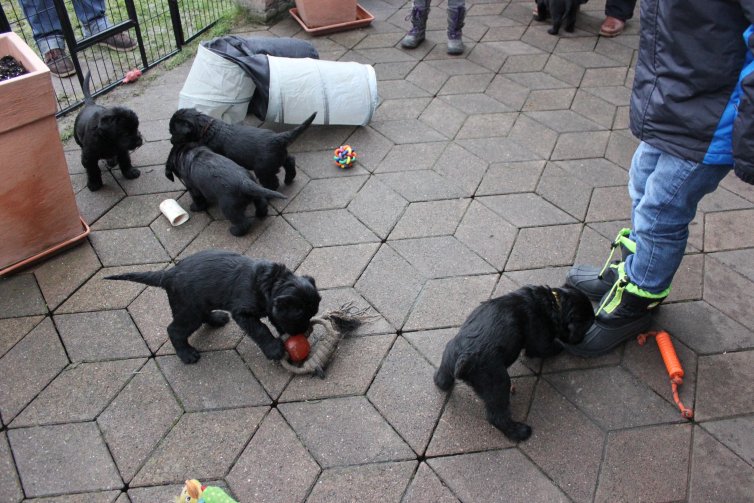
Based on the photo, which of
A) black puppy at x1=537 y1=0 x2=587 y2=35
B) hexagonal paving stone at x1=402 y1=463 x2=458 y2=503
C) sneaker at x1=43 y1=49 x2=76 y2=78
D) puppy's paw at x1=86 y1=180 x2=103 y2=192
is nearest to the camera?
hexagonal paving stone at x1=402 y1=463 x2=458 y2=503

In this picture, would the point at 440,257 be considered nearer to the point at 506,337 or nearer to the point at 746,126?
the point at 506,337

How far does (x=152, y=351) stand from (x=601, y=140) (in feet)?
11.4

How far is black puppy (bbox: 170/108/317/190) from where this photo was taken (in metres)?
3.81

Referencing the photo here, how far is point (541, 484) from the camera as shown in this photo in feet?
8.37

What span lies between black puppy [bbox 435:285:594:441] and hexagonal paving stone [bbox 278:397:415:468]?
1.20 feet

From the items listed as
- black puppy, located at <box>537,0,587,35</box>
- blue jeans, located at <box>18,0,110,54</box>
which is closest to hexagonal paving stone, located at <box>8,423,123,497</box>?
blue jeans, located at <box>18,0,110,54</box>

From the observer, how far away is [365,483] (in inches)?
101

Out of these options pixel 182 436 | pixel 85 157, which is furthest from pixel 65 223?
pixel 182 436

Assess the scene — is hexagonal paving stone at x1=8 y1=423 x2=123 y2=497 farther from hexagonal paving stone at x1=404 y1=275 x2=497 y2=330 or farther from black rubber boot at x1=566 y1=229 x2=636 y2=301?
black rubber boot at x1=566 y1=229 x2=636 y2=301

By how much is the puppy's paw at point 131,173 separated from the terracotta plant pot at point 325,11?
2.63 meters

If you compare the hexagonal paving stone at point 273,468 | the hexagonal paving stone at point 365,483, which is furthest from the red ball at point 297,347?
the hexagonal paving stone at point 365,483

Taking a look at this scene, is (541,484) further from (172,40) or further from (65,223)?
(172,40)

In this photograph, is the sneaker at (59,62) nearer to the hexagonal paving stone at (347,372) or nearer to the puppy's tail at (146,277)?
the puppy's tail at (146,277)

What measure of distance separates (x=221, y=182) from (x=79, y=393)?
1385 mm
